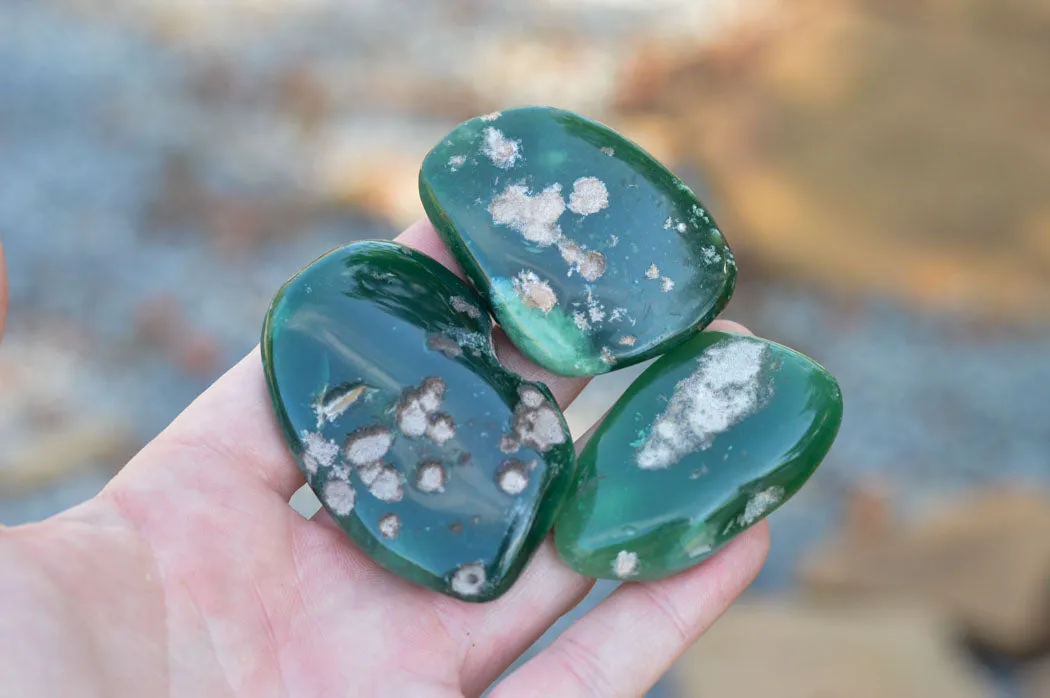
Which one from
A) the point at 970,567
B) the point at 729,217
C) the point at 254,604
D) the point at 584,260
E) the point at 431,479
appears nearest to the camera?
the point at 254,604

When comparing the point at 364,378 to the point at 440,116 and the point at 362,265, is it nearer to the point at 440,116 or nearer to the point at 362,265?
the point at 362,265

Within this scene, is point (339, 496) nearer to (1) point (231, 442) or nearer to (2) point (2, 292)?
(1) point (231, 442)

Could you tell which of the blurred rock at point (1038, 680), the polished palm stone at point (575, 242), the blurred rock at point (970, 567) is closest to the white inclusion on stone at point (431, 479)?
the polished palm stone at point (575, 242)

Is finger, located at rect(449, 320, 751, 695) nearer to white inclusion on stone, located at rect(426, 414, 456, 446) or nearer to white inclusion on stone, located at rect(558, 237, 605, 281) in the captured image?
white inclusion on stone, located at rect(426, 414, 456, 446)

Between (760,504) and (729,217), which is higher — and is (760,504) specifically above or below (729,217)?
above

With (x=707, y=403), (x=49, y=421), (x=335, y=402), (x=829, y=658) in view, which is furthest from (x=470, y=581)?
(x=49, y=421)

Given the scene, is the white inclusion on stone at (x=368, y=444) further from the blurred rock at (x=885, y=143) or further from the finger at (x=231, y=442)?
the blurred rock at (x=885, y=143)

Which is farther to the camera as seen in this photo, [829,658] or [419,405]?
[829,658]
